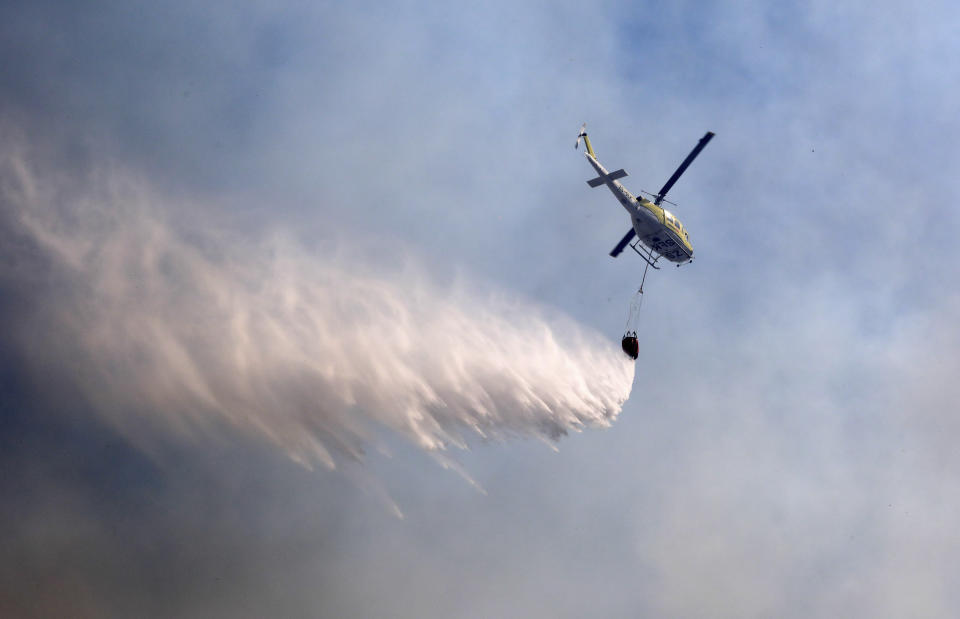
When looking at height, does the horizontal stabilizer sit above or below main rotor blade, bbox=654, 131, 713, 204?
below

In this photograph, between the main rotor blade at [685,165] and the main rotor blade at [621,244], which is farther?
the main rotor blade at [621,244]

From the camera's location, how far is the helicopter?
175 feet

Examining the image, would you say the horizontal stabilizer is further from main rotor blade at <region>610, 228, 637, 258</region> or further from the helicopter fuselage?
main rotor blade at <region>610, 228, 637, 258</region>

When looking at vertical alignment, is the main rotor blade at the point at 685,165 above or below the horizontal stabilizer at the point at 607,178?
above

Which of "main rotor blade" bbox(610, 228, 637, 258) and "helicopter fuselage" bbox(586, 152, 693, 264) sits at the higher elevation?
"main rotor blade" bbox(610, 228, 637, 258)

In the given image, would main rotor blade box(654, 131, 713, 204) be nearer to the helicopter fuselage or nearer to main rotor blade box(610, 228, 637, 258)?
the helicopter fuselage

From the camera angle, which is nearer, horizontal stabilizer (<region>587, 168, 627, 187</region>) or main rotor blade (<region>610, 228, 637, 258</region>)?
horizontal stabilizer (<region>587, 168, 627, 187</region>)

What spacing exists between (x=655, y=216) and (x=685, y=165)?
223 inches

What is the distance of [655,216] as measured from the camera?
53.6 meters

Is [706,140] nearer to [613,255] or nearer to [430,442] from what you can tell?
[613,255]

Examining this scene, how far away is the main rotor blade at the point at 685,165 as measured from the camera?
5306cm

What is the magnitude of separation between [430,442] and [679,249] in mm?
28253

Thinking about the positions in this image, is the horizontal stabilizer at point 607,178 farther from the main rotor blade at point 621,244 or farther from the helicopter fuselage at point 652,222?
the main rotor blade at point 621,244

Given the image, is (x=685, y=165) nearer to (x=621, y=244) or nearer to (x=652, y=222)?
(x=652, y=222)
